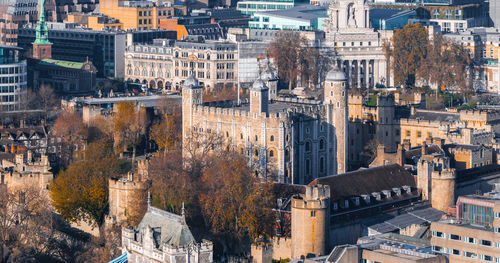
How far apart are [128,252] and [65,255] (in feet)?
58.2

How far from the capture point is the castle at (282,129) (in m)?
162

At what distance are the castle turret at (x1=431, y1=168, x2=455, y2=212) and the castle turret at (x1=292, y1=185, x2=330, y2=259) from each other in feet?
51.9

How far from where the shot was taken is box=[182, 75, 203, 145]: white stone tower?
171125 mm

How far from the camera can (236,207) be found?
142125 mm

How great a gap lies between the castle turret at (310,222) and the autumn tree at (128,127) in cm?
5029

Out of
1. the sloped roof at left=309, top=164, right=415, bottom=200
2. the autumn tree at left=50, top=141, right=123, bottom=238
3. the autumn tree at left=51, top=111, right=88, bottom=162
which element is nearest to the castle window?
the sloped roof at left=309, top=164, right=415, bottom=200

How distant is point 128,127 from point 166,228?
58499 mm

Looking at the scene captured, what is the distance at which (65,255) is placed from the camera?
14700cm

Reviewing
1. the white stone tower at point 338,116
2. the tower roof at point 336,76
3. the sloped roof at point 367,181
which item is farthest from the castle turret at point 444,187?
the tower roof at point 336,76

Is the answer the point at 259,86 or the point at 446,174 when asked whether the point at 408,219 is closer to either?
the point at 446,174

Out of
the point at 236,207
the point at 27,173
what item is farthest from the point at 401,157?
the point at 27,173

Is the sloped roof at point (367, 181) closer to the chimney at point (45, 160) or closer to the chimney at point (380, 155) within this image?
the chimney at point (380, 155)

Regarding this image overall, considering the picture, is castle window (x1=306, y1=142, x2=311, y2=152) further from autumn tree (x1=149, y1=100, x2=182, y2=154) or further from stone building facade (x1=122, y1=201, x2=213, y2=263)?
stone building facade (x1=122, y1=201, x2=213, y2=263)

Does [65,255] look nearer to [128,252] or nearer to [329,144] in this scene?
[128,252]
